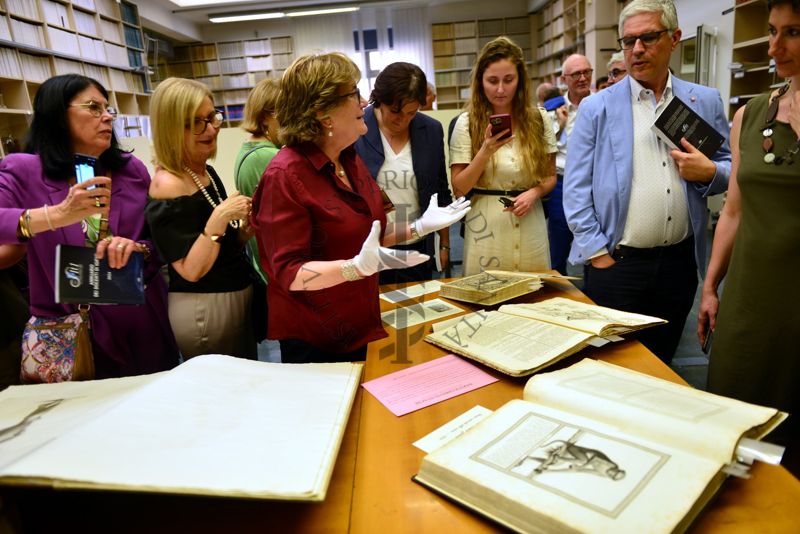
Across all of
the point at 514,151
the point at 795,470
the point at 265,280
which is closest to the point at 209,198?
the point at 265,280

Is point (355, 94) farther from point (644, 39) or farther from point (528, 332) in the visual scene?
point (644, 39)

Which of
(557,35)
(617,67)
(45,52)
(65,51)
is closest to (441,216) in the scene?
(617,67)

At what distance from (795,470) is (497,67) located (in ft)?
5.11

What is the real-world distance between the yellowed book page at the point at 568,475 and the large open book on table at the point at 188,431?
0.60 ft

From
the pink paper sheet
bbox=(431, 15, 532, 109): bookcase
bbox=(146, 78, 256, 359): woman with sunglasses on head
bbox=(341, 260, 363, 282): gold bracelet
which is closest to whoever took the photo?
the pink paper sheet

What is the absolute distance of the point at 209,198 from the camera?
1371 millimetres

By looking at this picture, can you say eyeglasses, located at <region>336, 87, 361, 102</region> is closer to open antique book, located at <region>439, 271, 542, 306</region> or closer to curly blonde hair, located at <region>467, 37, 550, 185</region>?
open antique book, located at <region>439, 271, 542, 306</region>

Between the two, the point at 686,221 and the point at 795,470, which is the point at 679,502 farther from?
the point at 686,221

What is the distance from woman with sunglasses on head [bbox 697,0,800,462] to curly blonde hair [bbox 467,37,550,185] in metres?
0.72

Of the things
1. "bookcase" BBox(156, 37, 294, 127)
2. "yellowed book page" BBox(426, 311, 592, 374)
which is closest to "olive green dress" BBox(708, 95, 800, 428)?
"yellowed book page" BBox(426, 311, 592, 374)

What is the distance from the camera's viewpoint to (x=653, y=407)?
71 cm

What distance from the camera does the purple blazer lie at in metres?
1.30

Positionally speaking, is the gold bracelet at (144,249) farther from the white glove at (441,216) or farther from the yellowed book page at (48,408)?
the white glove at (441,216)

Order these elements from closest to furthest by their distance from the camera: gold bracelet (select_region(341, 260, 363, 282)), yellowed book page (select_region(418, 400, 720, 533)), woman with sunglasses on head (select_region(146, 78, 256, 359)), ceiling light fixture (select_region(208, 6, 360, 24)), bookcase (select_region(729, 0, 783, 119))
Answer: yellowed book page (select_region(418, 400, 720, 533)), gold bracelet (select_region(341, 260, 363, 282)), woman with sunglasses on head (select_region(146, 78, 256, 359)), bookcase (select_region(729, 0, 783, 119)), ceiling light fixture (select_region(208, 6, 360, 24))
